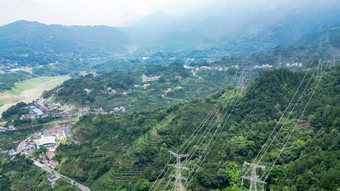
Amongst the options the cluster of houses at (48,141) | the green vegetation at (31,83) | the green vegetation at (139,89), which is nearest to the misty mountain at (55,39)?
the green vegetation at (31,83)

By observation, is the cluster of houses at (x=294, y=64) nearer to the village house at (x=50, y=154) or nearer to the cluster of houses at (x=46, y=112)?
the cluster of houses at (x=46, y=112)

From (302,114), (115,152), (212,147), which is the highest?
(302,114)

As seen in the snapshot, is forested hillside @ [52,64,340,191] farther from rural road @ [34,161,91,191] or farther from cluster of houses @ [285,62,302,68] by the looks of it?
cluster of houses @ [285,62,302,68]

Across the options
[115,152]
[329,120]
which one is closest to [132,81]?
[115,152]

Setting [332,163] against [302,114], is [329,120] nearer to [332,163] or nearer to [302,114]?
[302,114]

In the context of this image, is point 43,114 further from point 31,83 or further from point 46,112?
point 31,83
